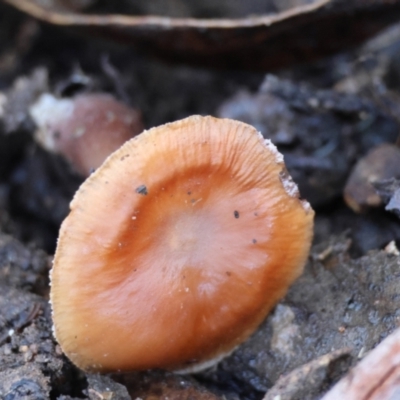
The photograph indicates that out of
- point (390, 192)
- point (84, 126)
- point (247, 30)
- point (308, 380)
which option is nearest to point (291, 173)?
point (390, 192)

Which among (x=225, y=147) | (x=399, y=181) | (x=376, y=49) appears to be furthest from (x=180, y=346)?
(x=376, y=49)

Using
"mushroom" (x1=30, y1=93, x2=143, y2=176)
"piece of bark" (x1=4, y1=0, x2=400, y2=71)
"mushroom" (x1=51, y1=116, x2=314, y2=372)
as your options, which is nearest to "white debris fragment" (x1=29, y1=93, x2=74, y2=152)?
"mushroom" (x1=30, y1=93, x2=143, y2=176)

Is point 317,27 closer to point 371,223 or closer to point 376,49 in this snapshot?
point 376,49

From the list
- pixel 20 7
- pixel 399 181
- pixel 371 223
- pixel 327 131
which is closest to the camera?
pixel 399 181

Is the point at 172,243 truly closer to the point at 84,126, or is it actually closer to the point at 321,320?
the point at 321,320

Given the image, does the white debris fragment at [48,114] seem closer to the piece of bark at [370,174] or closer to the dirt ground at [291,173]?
the dirt ground at [291,173]

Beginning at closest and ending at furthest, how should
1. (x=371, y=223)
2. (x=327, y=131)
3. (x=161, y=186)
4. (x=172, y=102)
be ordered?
(x=161, y=186)
(x=371, y=223)
(x=327, y=131)
(x=172, y=102)
